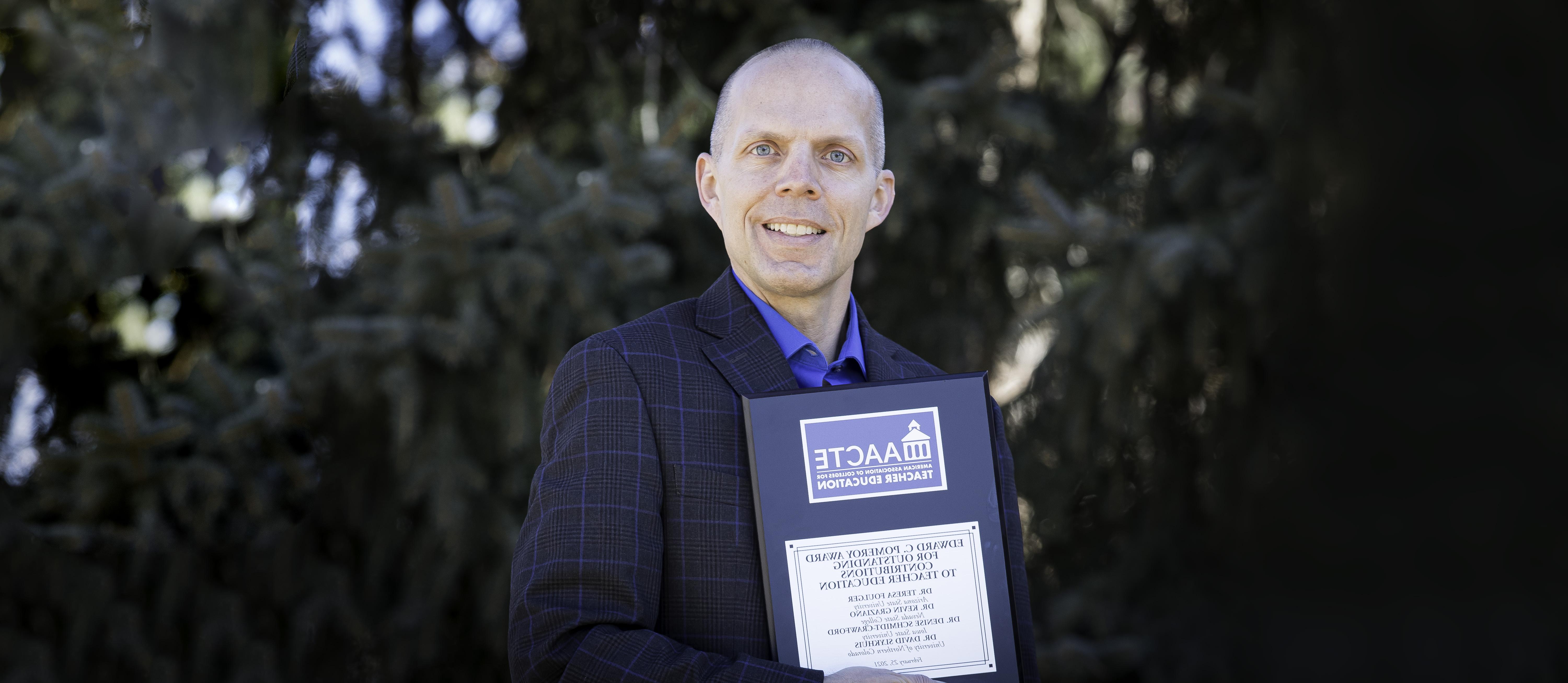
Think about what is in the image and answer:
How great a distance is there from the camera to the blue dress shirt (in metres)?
1.66

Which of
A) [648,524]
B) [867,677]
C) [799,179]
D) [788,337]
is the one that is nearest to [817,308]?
[788,337]

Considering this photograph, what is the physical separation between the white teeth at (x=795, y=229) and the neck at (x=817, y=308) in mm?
91

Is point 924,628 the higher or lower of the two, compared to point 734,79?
lower

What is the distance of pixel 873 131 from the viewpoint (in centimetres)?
166

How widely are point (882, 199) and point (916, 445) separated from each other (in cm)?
52

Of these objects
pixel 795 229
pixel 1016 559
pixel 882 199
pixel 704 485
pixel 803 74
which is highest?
pixel 803 74

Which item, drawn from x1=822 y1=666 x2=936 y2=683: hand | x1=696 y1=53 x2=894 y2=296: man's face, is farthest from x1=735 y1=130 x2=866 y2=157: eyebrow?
x1=822 y1=666 x2=936 y2=683: hand

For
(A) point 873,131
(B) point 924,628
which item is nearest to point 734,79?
(A) point 873,131

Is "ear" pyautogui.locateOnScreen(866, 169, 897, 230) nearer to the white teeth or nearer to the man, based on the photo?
the man

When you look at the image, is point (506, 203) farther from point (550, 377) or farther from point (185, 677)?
point (185, 677)

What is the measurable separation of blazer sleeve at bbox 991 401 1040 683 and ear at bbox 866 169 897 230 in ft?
1.16

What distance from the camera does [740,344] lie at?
1.61 meters

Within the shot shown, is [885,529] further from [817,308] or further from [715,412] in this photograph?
[817,308]

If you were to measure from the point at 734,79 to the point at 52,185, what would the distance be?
3.08m
